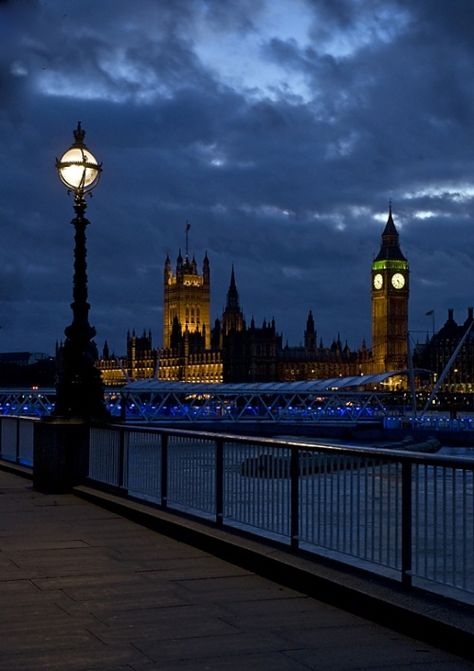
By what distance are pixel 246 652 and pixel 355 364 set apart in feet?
636

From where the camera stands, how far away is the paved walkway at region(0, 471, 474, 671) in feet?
18.4

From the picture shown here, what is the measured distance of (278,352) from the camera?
192 metres

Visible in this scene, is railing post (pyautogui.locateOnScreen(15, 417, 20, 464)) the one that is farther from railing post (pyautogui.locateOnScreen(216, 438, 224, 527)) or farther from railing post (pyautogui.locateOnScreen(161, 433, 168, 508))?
railing post (pyautogui.locateOnScreen(216, 438, 224, 527))

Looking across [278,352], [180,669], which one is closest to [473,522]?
[180,669]

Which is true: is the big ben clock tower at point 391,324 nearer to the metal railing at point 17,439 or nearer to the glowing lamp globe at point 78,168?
the metal railing at point 17,439

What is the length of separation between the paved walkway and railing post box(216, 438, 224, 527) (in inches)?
15.8

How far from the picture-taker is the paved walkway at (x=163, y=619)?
5594 mm

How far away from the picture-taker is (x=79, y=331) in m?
14.6

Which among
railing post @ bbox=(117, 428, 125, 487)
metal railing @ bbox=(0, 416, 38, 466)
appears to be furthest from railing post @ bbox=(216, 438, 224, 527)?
metal railing @ bbox=(0, 416, 38, 466)

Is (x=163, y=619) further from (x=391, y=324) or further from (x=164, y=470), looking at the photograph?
(x=391, y=324)

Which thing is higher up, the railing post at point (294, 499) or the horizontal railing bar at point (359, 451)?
the horizontal railing bar at point (359, 451)

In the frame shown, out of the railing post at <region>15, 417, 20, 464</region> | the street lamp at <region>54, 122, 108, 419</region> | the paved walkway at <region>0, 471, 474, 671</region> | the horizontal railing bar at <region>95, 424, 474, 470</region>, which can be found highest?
the street lamp at <region>54, 122, 108, 419</region>

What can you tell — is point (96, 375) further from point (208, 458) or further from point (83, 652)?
point (83, 652)

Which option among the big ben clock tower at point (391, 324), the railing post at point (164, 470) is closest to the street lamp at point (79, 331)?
the railing post at point (164, 470)
